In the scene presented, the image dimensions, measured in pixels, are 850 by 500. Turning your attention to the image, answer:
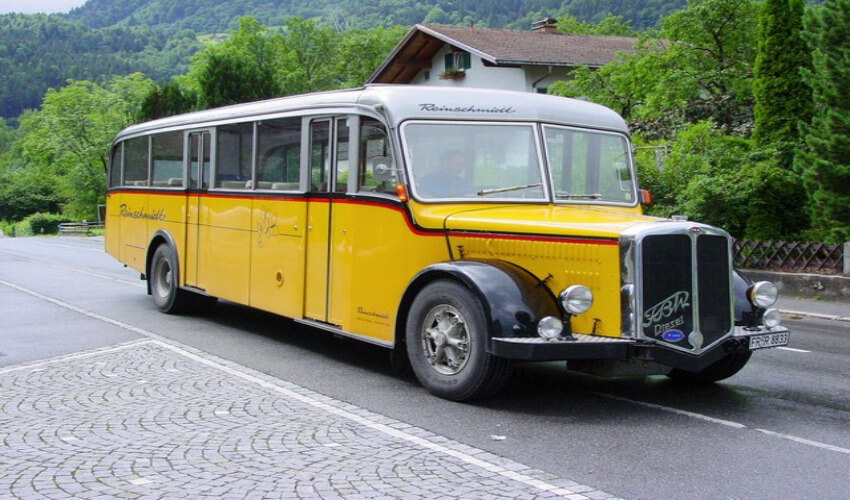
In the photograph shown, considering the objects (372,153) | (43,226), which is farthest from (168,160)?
(43,226)

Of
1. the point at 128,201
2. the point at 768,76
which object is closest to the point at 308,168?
the point at 128,201

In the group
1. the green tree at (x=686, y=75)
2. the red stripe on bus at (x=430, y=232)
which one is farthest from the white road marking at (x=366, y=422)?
the green tree at (x=686, y=75)

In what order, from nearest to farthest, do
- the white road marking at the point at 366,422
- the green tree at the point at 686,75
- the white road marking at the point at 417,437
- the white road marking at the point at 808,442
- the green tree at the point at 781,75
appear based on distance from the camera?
the white road marking at the point at 366,422 < the white road marking at the point at 417,437 < the white road marking at the point at 808,442 < the green tree at the point at 781,75 < the green tree at the point at 686,75

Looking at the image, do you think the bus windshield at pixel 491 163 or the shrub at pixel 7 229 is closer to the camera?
the bus windshield at pixel 491 163

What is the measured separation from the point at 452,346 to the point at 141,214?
26.2 ft

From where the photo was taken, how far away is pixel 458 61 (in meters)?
42.8

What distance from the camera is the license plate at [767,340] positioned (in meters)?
7.62

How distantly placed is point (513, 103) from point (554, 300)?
2.25 metres

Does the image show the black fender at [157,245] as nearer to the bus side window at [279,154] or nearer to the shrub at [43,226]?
the bus side window at [279,154]

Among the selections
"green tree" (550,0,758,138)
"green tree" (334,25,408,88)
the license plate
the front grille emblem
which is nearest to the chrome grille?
the front grille emblem

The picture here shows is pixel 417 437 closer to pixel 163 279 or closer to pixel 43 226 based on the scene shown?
pixel 163 279

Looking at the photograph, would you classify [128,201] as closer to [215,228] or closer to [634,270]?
[215,228]

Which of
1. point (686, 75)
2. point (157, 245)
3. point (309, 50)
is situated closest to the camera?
point (157, 245)

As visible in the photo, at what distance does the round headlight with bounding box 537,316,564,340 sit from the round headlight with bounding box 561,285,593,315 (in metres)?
0.14
